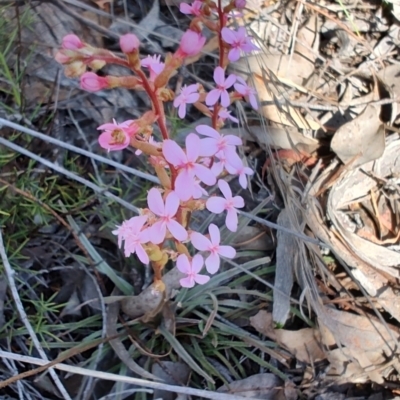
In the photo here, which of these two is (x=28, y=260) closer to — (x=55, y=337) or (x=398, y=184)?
(x=55, y=337)

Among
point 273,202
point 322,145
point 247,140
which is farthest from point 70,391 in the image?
point 322,145

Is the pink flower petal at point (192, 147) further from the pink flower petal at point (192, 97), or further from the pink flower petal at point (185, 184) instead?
the pink flower petal at point (192, 97)

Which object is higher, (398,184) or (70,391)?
(398,184)

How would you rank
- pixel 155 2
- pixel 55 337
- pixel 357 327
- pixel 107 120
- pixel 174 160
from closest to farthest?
pixel 174 160, pixel 55 337, pixel 357 327, pixel 107 120, pixel 155 2

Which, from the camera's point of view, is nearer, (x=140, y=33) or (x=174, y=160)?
(x=174, y=160)

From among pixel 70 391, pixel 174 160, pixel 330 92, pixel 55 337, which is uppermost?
pixel 174 160

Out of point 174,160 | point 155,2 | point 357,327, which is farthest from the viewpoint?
point 155,2

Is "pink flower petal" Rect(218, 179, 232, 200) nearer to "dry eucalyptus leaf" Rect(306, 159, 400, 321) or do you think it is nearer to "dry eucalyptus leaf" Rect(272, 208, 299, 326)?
"dry eucalyptus leaf" Rect(272, 208, 299, 326)
